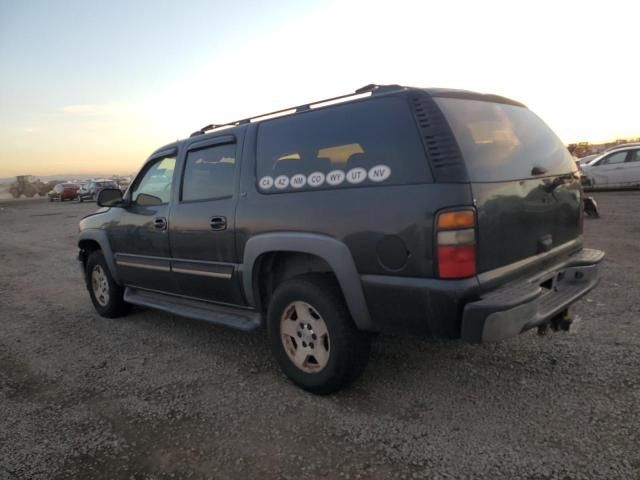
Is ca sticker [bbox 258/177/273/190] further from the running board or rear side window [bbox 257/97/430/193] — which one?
the running board

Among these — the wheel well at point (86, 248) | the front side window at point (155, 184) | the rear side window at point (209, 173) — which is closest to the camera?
the rear side window at point (209, 173)

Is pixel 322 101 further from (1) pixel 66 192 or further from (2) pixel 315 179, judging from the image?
(1) pixel 66 192

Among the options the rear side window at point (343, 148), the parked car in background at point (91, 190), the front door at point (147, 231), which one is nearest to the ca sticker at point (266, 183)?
the rear side window at point (343, 148)

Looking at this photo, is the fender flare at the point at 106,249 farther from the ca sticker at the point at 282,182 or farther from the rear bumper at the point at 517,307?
the rear bumper at the point at 517,307

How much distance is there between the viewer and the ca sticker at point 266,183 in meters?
3.41

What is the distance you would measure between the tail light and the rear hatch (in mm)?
81

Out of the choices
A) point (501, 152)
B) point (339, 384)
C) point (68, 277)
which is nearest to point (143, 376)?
point (339, 384)

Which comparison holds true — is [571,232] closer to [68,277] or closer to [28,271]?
[68,277]

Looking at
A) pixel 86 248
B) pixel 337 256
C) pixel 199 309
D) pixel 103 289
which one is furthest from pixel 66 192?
pixel 337 256

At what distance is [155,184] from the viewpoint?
4.64m

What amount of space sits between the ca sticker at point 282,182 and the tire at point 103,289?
9.45 ft

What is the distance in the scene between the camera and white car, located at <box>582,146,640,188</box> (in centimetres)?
1495

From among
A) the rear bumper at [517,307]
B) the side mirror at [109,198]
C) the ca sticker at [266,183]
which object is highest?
the ca sticker at [266,183]

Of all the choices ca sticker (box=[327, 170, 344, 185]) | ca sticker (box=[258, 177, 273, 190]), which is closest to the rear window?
ca sticker (box=[327, 170, 344, 185])
